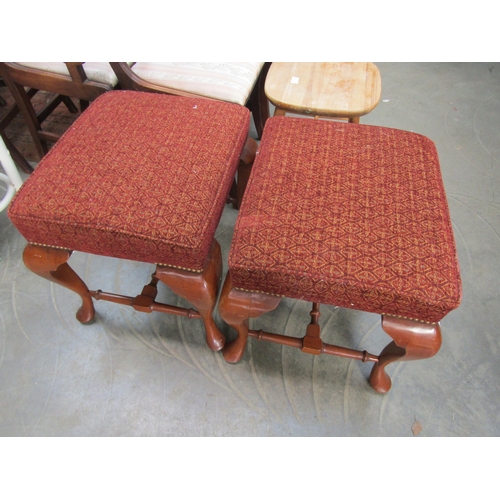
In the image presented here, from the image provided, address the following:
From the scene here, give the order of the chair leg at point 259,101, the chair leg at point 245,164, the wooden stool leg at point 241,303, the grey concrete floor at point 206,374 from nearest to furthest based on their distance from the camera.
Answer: the wooden stool leg at point 241,303 → the grey concrete floor at point 206,374 → the chair leg at point 245,164 → the chair leg at point 259,101

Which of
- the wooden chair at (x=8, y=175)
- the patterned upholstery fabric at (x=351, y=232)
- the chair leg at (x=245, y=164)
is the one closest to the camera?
the patterned upholstery fabric at (x=351, y=232)

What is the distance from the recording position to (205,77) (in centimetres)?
108

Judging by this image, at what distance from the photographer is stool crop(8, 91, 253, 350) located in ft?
2.25

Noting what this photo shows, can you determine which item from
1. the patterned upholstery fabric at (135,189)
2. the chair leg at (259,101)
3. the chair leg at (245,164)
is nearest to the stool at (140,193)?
the patterned upholstery fabric at (135,189)

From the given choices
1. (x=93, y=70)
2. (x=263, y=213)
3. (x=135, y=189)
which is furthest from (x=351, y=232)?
(x=93, y=70)

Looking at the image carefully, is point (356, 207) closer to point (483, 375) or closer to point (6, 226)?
point (483, 375)

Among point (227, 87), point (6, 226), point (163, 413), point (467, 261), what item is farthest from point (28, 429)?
point (467, 261)

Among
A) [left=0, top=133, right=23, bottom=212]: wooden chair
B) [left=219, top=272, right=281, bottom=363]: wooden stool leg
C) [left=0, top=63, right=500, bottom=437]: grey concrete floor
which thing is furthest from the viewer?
[left=0, top=133, right=23, bottom=212]: wooden chair

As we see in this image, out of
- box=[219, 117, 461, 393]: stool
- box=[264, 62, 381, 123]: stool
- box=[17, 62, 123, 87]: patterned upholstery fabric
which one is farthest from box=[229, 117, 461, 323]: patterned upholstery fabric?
box=[17, 62, 123, 87]: patterned upholstery fabric

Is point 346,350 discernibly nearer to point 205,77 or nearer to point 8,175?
point 205,77

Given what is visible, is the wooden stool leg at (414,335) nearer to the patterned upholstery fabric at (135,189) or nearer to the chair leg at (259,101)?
the patterned upholstery fabric at (135,189)

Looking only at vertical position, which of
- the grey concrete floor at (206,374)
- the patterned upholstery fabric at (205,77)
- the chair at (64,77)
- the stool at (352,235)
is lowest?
the grey concrete floor at (206,374)

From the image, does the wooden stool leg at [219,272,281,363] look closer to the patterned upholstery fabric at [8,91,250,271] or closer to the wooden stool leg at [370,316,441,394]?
the patterned upholstery fabric at [8,91,250,271]

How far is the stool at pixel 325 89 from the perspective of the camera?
1082mm
